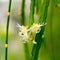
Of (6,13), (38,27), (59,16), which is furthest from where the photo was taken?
(6,13)

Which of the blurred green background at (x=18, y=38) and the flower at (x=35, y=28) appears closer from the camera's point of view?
the flower at (x=35, y=28)

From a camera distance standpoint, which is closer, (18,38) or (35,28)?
(35,28)

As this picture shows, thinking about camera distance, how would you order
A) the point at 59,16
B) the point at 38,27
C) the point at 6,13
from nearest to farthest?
the point at 38,27
the point at 59,16
the point at 6,13

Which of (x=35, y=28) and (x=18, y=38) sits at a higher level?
(x=35, y=28)

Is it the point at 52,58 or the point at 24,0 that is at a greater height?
the point at 24,0

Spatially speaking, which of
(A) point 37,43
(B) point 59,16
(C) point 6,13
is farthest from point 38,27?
(C) point 6,13

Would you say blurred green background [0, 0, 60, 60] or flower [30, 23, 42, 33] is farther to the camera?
blurred green background [0, 0, 60, 60]

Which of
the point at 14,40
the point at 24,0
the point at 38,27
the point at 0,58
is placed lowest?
the point at 0,58

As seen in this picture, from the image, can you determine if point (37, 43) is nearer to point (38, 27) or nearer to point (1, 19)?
point (38, 27)
